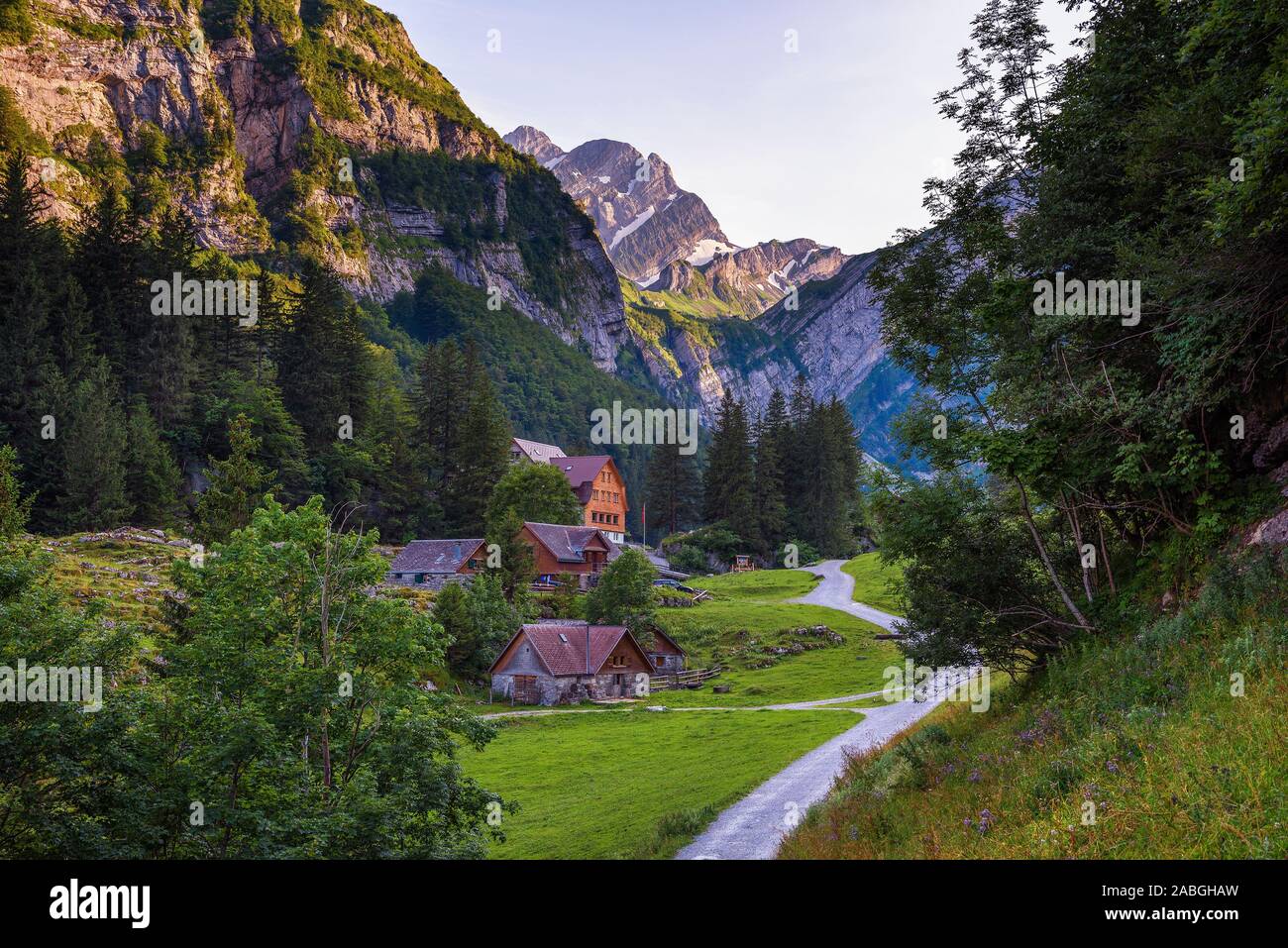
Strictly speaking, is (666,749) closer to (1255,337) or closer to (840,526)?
(1255,337)

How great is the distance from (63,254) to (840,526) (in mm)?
95480

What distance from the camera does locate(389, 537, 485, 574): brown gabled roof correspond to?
66.3m

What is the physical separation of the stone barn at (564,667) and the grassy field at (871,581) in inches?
1026

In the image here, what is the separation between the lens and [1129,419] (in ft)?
47.1

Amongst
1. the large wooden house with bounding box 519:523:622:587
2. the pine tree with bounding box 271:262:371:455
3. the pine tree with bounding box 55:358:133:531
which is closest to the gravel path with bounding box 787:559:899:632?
the large wooden house with bounding box 519:523:622:587

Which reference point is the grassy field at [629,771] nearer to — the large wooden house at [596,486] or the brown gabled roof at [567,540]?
the brown gabled roof at [567,540]

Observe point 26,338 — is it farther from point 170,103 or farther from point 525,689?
point 170,103

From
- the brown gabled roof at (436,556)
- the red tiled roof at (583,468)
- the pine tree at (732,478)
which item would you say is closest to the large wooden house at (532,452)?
the red tiled roof at (583,468)

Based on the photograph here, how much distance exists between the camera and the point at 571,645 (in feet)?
177

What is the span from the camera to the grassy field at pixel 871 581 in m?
75.6

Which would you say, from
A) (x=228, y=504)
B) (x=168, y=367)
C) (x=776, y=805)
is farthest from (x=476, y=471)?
(x=776, y=805)

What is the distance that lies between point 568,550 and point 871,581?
116 feet
